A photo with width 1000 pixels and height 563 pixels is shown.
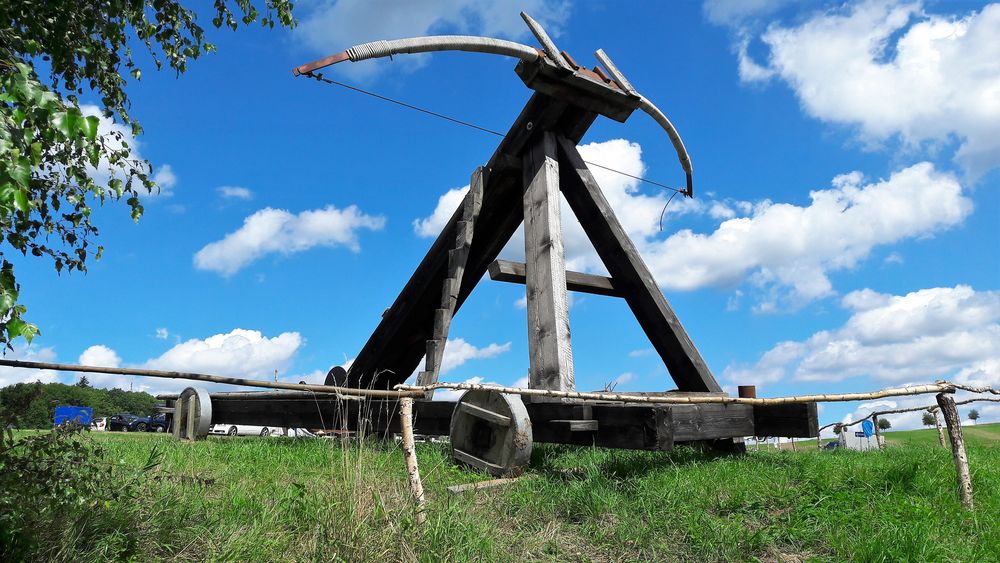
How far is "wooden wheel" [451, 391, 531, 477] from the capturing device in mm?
5426

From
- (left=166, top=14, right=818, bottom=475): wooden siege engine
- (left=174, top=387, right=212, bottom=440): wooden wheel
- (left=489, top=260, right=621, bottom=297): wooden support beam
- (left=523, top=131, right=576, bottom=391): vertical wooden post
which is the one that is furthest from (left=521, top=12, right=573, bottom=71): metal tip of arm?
(left=174, top=387, right=212, bottom=440): wooden wheel

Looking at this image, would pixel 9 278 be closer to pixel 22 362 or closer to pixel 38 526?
pixel 22 362

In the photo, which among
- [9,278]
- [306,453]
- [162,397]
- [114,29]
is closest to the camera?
[9,278]

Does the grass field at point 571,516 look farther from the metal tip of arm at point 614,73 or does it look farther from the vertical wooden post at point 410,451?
the metal tip of arm at point 614,73

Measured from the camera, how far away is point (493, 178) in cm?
770

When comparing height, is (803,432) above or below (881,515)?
above

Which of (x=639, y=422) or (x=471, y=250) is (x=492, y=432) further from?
(x=471, y=250)

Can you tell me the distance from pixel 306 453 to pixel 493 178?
3549mm

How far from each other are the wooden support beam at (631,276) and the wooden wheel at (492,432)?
6.43 feet

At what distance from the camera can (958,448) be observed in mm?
4789

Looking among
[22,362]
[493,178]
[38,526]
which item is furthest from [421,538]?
[493,178]

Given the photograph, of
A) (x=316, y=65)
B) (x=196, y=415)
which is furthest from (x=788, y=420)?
(x=196, y=415)

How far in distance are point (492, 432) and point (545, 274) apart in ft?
5.39

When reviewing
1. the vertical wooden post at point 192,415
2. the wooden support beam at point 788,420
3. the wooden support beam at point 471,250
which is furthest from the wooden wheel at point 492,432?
the vertical wooden post at point 192,415
